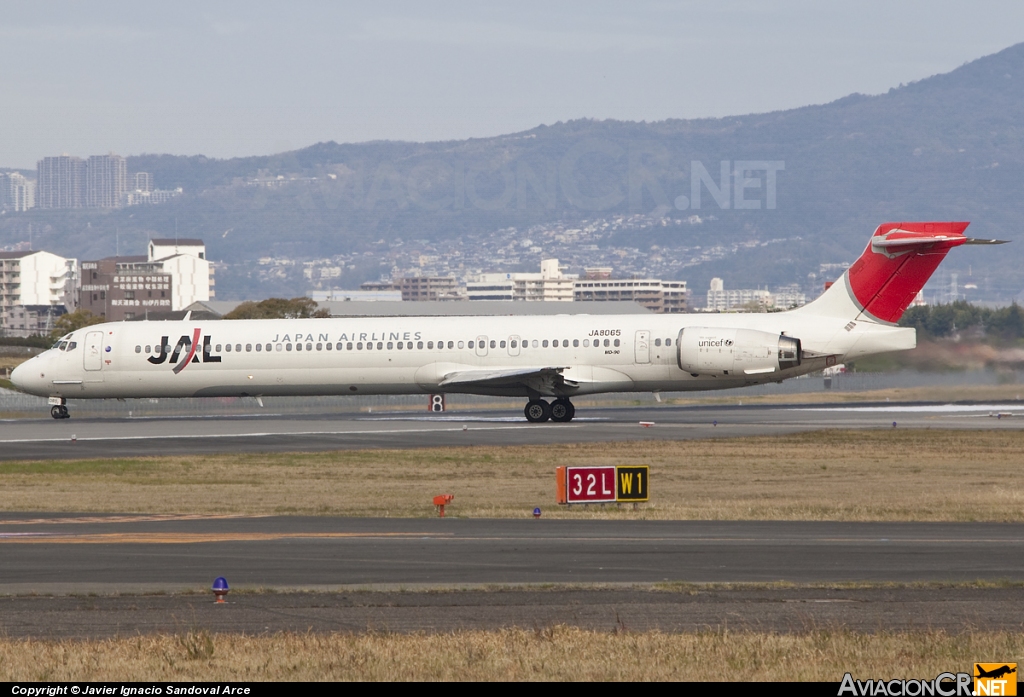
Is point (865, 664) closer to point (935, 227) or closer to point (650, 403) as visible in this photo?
point (935, 227)

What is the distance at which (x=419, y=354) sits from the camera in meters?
45.0

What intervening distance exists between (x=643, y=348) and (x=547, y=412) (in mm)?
4108

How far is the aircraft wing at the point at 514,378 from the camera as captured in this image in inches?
1715

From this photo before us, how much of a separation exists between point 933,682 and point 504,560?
7375 millimetres

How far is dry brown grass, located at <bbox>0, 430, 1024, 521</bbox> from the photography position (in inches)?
867

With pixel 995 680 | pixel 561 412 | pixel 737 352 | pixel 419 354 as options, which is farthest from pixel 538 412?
pixel 995 680

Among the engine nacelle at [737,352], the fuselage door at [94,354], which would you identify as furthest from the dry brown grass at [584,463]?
the fuselage door at [94,354]

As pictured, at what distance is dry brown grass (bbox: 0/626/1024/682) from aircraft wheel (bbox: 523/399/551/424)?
3308cm

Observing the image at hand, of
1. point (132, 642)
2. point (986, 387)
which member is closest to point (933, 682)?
point (132, 642)

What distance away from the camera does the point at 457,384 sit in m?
44.0

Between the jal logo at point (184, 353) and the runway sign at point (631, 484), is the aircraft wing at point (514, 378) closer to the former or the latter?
the jal logo at point (184, 353)

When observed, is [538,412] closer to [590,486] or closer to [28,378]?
[28,378]

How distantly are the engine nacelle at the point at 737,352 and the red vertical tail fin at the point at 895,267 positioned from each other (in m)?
2.83

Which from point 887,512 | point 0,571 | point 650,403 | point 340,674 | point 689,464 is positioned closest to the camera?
point 340,674
